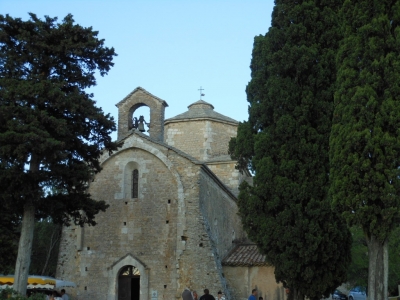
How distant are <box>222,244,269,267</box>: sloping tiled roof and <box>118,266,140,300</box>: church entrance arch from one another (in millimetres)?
3331

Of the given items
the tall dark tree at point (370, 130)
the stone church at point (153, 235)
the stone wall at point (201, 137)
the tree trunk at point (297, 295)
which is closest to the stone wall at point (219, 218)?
the stone church at point (153, 235)

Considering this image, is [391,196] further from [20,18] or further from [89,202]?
[20,18]

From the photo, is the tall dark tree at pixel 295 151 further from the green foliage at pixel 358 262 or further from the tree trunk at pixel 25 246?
the green foliage at pixel 358 262

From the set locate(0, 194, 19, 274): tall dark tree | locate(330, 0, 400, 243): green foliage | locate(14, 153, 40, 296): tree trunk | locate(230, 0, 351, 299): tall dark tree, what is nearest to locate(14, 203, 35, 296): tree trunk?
locate(14, 153, 40, 296): tree trunk

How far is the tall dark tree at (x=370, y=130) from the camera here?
12969 mm

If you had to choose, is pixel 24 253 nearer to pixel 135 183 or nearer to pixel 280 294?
pixel 135 183

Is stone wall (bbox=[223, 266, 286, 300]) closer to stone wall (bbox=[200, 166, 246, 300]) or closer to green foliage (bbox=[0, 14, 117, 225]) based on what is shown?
stone wall (bbox=[200, 166, 246, 300])

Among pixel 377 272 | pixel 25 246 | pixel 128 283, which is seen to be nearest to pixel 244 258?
pixel 128 283

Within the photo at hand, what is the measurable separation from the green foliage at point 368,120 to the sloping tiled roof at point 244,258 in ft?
23.3

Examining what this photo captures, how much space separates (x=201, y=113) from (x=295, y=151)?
12529 millimetres

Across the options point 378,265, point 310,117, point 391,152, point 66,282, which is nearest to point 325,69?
point 310,117

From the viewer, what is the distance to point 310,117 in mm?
16484

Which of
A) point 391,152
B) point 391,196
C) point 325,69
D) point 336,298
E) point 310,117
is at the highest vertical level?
point 325,69

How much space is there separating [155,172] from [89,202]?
206 inches
